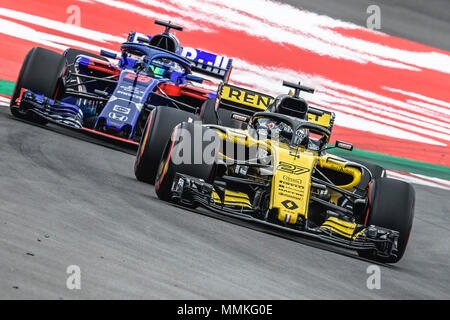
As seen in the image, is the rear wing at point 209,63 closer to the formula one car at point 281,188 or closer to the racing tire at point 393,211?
the formula one car at point 281,188

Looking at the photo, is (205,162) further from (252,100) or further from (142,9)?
(142,9)

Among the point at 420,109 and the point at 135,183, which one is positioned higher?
the point at 420,109

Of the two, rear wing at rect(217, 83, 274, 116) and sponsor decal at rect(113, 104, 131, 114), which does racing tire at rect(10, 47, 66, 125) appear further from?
rear wing at rect(217, 83, 274, 116)

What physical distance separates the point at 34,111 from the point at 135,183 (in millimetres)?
3827

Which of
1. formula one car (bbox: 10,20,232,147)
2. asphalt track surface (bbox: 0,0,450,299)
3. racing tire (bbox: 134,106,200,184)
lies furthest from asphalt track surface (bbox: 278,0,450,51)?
racing tire (bbox: 134,106,200,184)

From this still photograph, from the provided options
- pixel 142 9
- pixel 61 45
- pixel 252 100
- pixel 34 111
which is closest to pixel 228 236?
pixel 252 100

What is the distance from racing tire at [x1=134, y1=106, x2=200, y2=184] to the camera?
9250 millimetres

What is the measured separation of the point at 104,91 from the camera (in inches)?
525

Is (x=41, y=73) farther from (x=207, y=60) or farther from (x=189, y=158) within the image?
(x=189, y=158)

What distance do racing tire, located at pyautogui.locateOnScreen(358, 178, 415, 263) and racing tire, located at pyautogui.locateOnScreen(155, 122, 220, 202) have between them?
1.85m

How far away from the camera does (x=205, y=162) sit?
8000 mm

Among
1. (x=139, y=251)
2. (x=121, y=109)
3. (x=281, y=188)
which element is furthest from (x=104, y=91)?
(x=139, y=251)

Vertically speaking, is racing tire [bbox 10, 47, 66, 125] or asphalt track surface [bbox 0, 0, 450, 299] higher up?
racing tire [bbox 10, 47, 66, 125]
